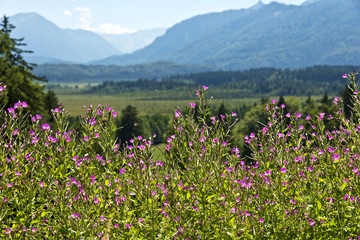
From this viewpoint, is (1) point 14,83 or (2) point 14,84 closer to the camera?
(2) point 14,84

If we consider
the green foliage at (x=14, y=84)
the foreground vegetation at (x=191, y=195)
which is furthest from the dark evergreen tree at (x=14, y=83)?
the foreground vegetation at (x=191, y=195)

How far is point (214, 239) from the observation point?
5.93 m

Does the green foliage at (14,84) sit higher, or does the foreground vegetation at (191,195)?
the green foliage at (14,84)

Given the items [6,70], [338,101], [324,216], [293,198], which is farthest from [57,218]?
[6,70]

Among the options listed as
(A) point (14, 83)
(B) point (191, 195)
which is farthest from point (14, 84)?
(B) point (191, 195)

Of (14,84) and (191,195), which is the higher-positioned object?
(14,84)

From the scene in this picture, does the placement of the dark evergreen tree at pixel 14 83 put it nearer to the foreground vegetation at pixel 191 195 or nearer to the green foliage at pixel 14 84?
the green foliage at pixel 14 84

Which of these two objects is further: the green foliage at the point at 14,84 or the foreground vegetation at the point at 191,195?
the green foliage at the point at 14,84

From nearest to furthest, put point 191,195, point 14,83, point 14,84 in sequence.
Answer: point 191,195 < point 14,84 < point 14,83

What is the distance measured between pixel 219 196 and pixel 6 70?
34.6 metres

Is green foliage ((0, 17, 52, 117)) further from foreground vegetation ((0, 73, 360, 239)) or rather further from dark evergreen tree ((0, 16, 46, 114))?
foreground vegetation ((0, 73, 360, 239))

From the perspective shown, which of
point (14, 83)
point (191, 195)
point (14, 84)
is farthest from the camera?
point (14, 83)

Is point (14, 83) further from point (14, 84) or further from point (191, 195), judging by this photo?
point (191, 195)

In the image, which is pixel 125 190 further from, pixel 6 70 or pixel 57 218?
pixel 6 70
